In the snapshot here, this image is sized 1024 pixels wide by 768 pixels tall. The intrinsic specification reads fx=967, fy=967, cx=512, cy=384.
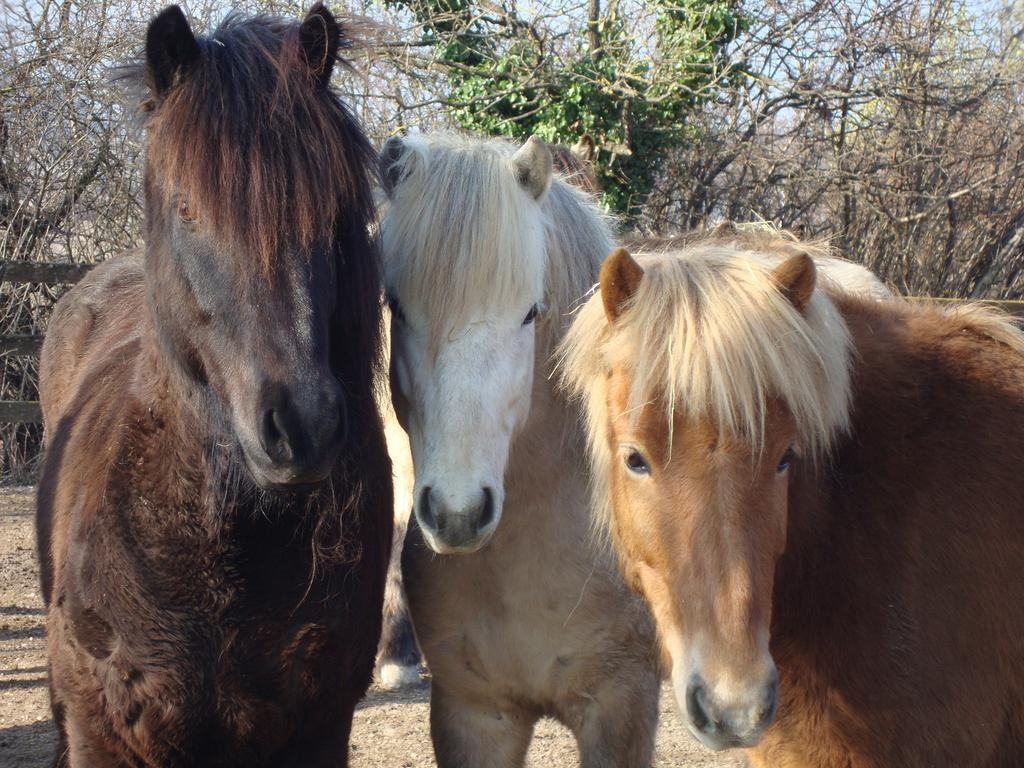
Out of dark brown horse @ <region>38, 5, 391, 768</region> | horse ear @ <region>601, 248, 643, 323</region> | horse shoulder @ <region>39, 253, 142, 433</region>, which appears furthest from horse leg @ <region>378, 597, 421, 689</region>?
horse ear @ <region>601, 248, 643, 323</region>

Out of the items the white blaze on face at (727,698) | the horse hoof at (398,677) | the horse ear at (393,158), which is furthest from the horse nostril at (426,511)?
the horse hoof at (398,677)

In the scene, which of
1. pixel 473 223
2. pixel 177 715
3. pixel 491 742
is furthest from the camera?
pixel 491 742

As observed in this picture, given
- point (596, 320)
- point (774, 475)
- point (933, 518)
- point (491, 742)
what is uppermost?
point (596, 320)

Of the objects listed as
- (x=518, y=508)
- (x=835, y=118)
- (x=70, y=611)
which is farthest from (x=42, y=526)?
(x=835, y=118)

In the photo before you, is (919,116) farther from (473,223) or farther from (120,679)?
(120,679)

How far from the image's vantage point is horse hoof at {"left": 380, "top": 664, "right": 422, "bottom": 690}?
4.87 meters

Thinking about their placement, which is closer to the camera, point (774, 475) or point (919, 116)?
point (774, 475)

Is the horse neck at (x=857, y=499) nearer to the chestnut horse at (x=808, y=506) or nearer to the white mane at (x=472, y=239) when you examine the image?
the chestnut horse at (x=808, y=506)

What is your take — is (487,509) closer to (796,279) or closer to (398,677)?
(796,279)

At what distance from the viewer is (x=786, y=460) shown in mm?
2113

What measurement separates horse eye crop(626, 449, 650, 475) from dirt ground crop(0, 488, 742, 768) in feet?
7.32

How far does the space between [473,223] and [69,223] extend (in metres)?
7.61

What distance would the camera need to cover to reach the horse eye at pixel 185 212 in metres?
2.18

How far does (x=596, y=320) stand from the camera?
7.89 ft
